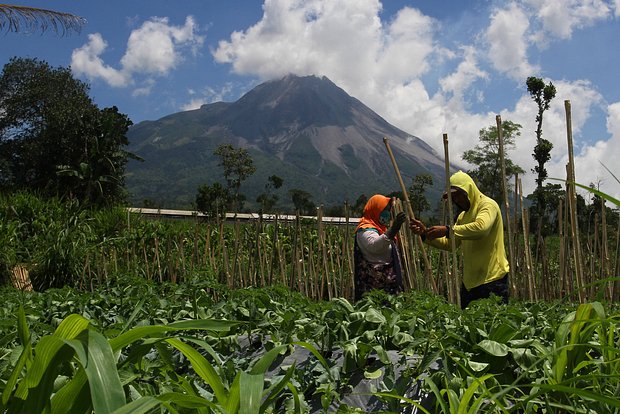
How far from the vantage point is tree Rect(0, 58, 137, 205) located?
2562 centimetres

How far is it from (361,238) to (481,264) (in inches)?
35.1

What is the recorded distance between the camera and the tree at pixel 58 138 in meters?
25.6

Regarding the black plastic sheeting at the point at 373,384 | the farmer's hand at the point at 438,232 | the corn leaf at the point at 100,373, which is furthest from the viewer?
the farmer's hand at the point at 438,232

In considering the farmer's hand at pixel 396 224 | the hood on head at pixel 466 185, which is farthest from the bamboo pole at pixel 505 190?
the farmer's hand at pixel 396 224

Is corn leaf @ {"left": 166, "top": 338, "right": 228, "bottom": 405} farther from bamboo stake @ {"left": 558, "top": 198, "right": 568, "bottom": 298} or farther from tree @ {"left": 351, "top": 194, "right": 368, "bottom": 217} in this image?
tree @ {"left": 351, "top": 194, "right": 368, "bottom": 217}

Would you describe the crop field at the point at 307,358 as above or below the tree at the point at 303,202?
below

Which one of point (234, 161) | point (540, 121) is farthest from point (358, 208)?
point (234, 161)

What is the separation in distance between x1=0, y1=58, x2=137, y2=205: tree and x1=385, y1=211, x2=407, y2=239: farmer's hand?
67.0 feet

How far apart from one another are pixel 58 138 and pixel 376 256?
1165 inches

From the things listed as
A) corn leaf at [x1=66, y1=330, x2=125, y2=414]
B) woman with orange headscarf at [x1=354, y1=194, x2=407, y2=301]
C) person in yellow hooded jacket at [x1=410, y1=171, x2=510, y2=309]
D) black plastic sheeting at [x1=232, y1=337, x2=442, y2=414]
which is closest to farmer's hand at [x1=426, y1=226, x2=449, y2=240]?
person in yellow hooded jacket at [x1=410, y1=171, x2=510, y2=309]

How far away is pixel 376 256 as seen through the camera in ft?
15.1

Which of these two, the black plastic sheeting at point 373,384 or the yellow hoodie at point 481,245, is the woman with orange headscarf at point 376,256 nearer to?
the yellow hoodie at point 481,245

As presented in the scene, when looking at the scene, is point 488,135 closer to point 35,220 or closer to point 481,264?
point 35,220

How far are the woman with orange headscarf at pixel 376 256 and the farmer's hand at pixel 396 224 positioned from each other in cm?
2
